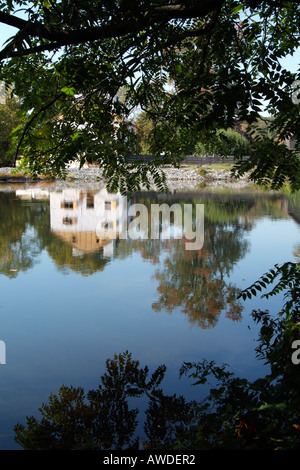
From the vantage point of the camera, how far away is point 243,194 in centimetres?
3462

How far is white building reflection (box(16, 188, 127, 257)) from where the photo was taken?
15.9 metres

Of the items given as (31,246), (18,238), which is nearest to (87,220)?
(18,238)

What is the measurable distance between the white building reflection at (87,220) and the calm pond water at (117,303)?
0.13 m

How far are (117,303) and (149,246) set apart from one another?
5.69m

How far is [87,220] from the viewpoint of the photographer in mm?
21469

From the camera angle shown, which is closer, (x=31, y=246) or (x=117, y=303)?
(x=117, y=303)

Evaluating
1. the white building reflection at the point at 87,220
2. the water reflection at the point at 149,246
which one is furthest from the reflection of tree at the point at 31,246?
the white building reflection at the point at 87,220

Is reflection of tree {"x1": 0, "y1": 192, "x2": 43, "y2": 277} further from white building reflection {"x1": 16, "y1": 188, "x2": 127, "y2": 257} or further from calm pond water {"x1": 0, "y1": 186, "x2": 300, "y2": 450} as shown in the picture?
white building reflection {"x1": 16, "y1": 188, "x2": 127, "y2": 257}

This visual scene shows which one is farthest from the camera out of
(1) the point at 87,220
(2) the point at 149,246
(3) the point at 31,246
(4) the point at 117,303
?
(1) the point at 87,220

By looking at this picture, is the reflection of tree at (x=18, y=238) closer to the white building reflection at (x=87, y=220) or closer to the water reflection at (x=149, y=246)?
the water reflection at (x=149, y=246)

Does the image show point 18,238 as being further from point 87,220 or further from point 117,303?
point 117,303

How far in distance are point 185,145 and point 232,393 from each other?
3.86 meters

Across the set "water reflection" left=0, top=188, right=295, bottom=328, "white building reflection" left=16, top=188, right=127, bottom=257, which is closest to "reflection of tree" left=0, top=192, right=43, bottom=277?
"water reflection" left=0, top=188, right=295, bottom=328

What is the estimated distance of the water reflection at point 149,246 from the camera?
10102mm
